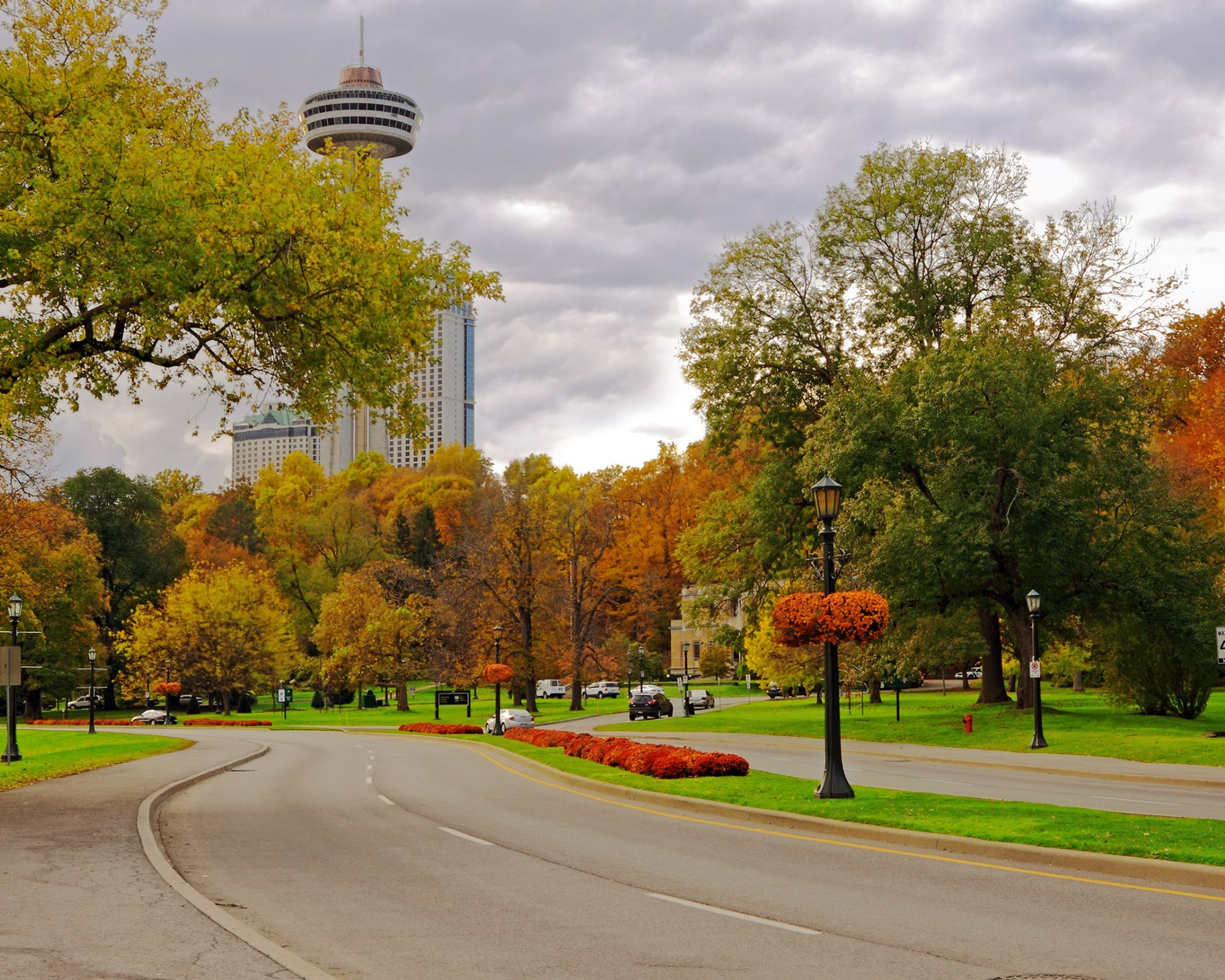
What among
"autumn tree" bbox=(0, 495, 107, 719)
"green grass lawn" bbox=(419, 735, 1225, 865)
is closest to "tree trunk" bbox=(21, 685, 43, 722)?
"autumn tree" bbox=(0, 495, 107, 719)

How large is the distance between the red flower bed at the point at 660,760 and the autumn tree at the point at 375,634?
5073 centimetres

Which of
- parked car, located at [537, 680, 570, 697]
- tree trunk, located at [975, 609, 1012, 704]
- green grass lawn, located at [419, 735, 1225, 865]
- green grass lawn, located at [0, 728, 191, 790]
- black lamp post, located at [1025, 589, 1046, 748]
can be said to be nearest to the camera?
green grass lawn, located at [419, 735, 1225, 865]

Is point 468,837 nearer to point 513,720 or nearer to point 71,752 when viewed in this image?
point 71,752

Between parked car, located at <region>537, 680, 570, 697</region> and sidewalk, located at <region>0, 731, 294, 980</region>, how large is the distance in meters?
89.3

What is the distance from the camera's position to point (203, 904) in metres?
9.52

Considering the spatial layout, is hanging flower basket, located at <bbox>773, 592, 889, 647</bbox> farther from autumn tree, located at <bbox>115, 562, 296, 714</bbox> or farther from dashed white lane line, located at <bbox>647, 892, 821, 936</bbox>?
autumn tree, located at <bbox>115, 562, 296, 714</bbox>

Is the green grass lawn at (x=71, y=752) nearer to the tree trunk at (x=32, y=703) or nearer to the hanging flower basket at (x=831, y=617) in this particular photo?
the hanging flower basket at (x=831, y=617)

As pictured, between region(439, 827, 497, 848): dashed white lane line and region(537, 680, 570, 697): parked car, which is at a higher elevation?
region(439, 827, 497, 848): dashed white lane line

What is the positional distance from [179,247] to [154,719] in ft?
208

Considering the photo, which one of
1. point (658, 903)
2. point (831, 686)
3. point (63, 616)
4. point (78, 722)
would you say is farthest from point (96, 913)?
point (63, 616)

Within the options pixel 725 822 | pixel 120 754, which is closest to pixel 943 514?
pixel 725 822

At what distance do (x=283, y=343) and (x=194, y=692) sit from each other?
75.0 meters

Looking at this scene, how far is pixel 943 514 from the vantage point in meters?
37.8

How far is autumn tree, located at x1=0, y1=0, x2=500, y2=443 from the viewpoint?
622 inches
